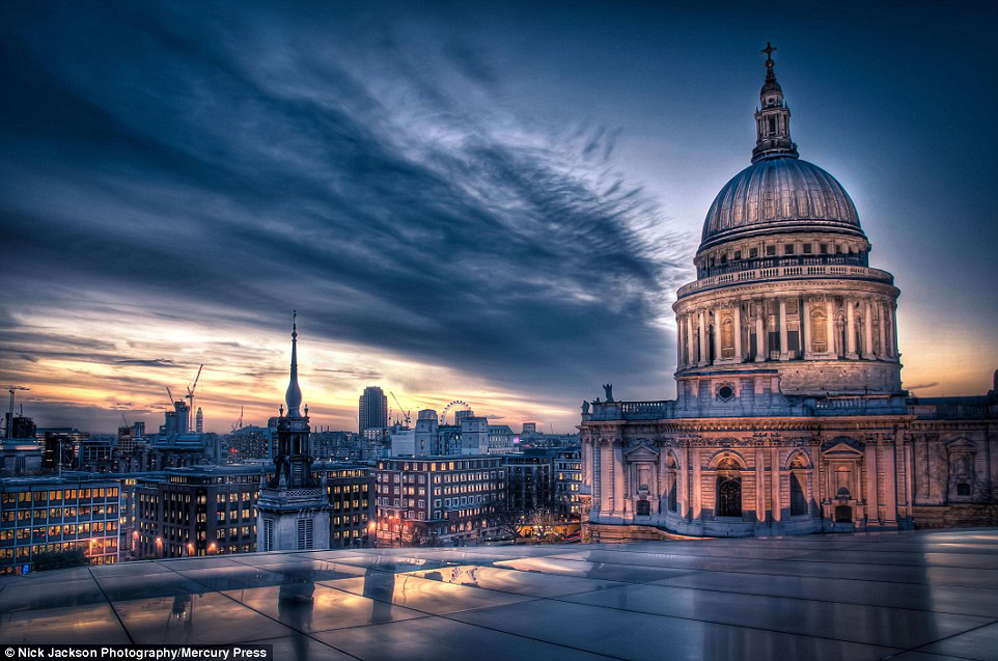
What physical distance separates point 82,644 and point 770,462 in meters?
59.4

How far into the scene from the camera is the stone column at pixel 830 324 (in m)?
73.2

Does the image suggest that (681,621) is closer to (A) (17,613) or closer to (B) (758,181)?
(A) (17,613)

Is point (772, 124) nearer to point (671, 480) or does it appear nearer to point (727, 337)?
point (727, 337)

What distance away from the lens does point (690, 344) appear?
82.1 m

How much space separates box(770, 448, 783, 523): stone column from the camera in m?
60.8

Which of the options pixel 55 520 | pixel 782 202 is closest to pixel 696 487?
pixel 782 202

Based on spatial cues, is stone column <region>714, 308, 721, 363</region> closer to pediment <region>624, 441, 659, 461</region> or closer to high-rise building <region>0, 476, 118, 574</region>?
pediment <region>624, 441, 659, 461</region>

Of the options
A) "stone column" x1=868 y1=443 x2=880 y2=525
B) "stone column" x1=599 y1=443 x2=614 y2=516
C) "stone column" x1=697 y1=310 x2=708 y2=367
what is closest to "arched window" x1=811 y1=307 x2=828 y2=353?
"stone column" x1=697 y1=310 x2=708 y2=367

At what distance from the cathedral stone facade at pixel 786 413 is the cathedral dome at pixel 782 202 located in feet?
0.55

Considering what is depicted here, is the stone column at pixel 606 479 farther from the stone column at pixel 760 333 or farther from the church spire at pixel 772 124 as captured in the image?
the church spire at pixel 772 124

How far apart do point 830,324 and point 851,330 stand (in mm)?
2370

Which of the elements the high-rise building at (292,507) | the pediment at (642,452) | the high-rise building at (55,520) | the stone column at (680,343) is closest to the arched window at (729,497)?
the pediment at (642,452)

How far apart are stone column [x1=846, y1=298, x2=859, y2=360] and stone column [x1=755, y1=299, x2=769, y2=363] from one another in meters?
7.92

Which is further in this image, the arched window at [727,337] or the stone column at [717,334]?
the stone column at [717,334]
